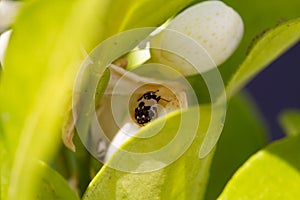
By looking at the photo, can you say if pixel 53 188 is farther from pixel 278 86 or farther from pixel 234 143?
pixel 278 86

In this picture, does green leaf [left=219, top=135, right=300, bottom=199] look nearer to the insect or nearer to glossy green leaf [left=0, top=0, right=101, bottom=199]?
the insect

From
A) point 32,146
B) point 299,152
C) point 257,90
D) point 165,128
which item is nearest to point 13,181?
point 32,146

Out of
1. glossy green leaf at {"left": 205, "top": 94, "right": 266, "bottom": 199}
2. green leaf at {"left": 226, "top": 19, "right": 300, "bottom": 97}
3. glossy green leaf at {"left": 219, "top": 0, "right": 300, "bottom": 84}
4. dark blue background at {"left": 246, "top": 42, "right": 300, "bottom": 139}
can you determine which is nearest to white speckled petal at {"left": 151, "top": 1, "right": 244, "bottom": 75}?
green leaf at {"left": 226, "top": 19, "right": 300, "bottom": 97}

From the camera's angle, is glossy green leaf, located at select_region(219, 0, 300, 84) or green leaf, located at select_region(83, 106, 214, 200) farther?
glossy green leaf, located at select_region(219, 0, 300, 84)

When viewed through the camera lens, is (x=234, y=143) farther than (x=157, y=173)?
Yes

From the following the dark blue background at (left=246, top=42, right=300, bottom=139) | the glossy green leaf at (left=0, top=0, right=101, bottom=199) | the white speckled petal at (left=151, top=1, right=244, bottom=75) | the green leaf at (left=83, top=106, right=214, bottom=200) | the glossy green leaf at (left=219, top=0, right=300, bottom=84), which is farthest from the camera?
the dark blue background at (left=246, top=42, right=300, bottom=139)

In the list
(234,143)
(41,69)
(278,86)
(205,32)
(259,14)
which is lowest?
(278,86)

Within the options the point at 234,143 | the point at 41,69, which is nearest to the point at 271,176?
the point at 41,69
